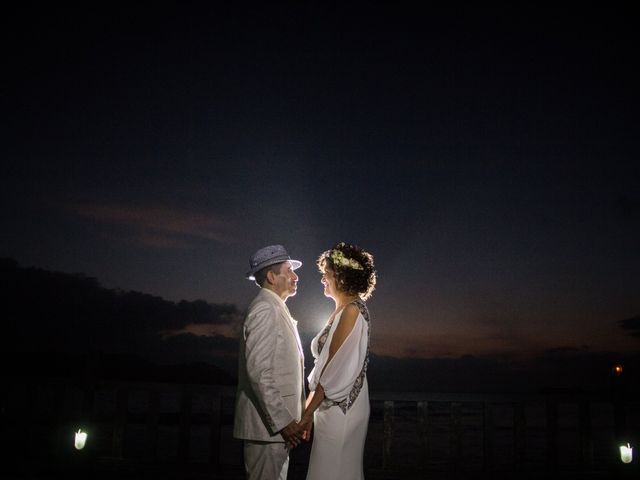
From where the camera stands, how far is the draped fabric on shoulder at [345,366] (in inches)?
138

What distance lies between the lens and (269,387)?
3273 millimetres

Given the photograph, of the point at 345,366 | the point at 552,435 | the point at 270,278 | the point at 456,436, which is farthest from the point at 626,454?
the point at 270,278

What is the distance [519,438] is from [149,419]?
14.5 ft

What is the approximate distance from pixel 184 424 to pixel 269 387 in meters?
3.50

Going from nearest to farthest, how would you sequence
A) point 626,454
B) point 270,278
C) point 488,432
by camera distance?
1. point 270,278
2. point 488,432
3. point 626,454

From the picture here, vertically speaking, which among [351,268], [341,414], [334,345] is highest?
[351,268]

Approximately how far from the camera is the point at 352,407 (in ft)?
11.8

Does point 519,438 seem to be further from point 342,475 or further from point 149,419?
point 149,419

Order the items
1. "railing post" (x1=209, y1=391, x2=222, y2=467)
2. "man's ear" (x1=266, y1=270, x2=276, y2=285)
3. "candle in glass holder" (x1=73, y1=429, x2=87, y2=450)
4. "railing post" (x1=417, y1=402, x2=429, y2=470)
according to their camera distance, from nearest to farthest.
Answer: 1. "man's ear" (x1=266, y1=270, x2=276, y2=285)
2. "railing post" (x1=417, y1=402, x2=429, y2=470)
3. "railing post" (x1=209, y1=391, x2=222, y2=467)
4. "candle in glass holder" (x1=73, y1=429, x2=87, y2=450)

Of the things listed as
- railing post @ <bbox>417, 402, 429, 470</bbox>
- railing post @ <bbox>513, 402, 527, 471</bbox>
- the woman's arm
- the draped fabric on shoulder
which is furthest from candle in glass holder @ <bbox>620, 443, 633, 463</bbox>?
the woman's arm

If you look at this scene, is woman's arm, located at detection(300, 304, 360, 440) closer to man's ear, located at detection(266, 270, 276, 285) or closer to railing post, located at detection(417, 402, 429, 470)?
man's ear, located at detection(266, 270, 276, 285)

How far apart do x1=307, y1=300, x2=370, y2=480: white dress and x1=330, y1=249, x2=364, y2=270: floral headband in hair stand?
388 mm

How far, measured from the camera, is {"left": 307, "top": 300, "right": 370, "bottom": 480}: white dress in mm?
3508

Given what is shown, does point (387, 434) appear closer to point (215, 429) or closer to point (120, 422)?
point (215, 429)
